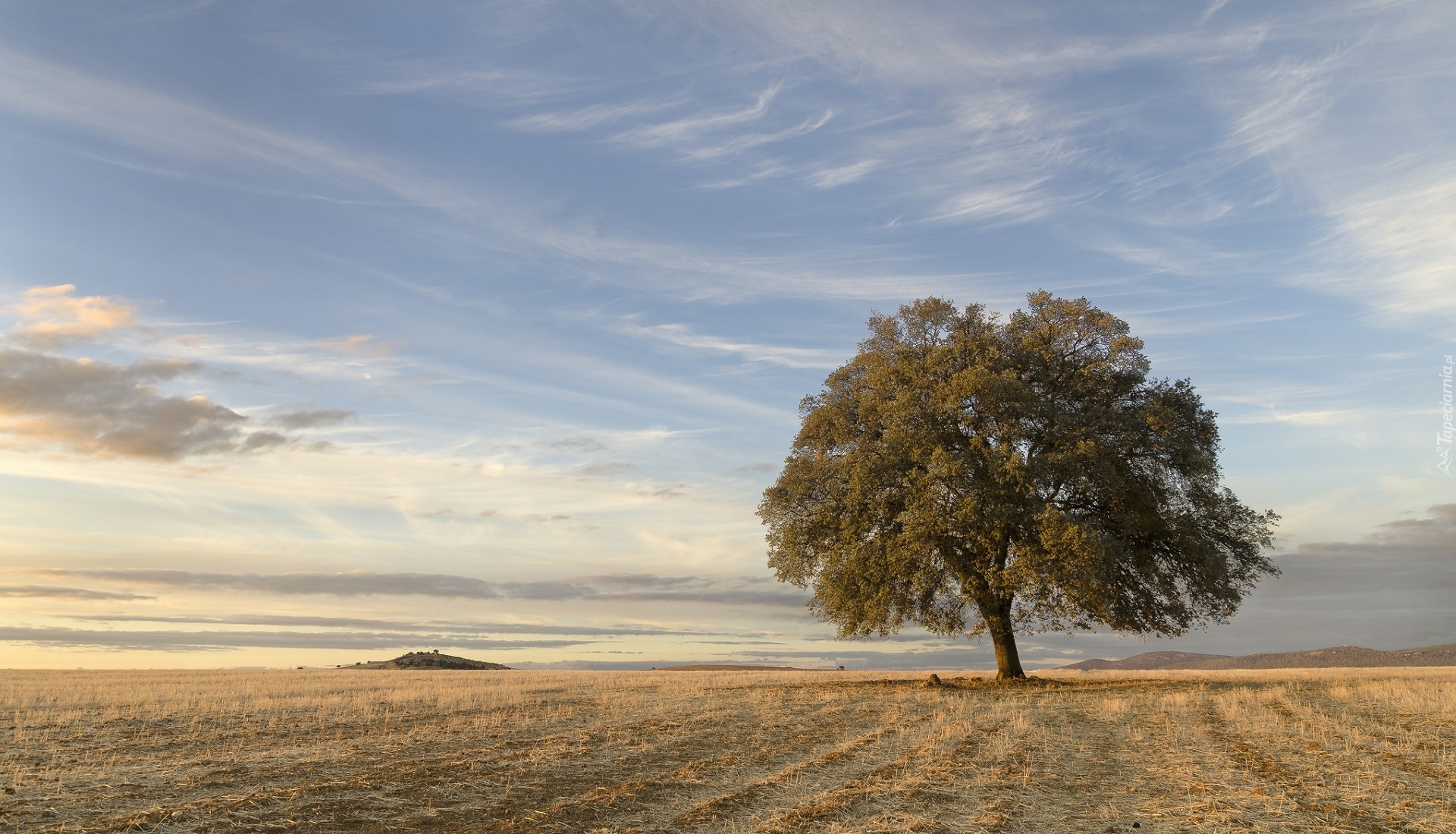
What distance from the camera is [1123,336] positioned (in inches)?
1368

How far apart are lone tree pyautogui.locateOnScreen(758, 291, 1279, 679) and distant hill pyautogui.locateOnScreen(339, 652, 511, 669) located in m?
42.9

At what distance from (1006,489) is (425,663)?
52.7 meters

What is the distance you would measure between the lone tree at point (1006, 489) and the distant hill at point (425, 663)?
42.9m

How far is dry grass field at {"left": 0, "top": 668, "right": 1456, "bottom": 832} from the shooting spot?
38.5ft

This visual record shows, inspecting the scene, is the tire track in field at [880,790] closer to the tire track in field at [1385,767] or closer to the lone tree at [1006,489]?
the tire track in field at [1385,767]

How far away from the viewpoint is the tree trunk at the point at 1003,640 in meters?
35.1

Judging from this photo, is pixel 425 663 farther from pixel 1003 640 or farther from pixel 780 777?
pixel 780 777

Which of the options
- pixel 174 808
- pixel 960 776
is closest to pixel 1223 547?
pixel 960 776

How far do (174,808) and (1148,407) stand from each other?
103 ft

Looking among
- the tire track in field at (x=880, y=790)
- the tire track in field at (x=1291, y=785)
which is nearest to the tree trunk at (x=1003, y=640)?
the tire track in field at (x=1291, y=785)

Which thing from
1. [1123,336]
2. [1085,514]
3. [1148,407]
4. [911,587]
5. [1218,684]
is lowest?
[1218,684]

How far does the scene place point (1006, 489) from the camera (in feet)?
104

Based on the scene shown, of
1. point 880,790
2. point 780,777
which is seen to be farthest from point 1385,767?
point 780,777

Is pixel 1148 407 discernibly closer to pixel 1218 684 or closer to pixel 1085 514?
pixel 1085 514
